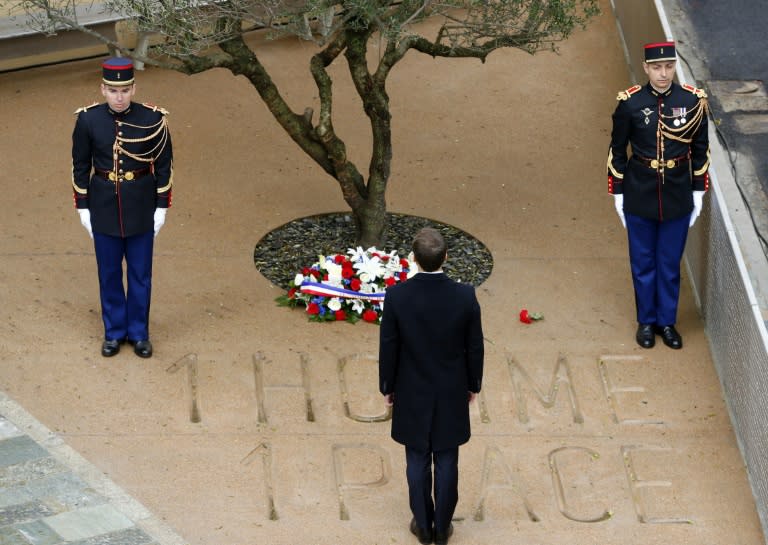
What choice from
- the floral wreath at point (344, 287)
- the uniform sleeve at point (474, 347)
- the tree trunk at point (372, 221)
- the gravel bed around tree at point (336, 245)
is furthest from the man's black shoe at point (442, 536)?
the tree trunk at point (372, 221)

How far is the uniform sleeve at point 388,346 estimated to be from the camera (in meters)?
6.37

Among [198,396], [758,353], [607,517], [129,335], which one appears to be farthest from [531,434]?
[129,335]

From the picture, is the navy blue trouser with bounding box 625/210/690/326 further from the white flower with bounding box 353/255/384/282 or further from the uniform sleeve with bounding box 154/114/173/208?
the uniform sleeve with bounding box 154/114/173/208

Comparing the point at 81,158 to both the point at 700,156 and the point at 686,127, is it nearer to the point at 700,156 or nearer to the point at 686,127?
the point at 686,127

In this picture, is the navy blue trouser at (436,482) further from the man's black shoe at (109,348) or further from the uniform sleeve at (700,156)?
the uniform sleeve at (700,156)

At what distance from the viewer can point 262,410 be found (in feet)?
25.7

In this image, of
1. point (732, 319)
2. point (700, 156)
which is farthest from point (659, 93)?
point (732, 319)

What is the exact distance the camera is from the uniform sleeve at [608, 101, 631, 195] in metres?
8.45

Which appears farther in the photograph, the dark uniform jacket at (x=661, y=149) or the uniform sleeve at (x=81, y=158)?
the dark uniform jacket at (x=661, y=149)

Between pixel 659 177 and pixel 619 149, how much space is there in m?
0.31

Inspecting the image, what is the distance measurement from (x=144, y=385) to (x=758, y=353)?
11.3 ft

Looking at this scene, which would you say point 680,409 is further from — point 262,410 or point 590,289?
point 262,410

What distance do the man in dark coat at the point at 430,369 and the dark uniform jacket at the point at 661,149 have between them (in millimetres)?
2468

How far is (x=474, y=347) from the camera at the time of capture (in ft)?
21.0
